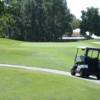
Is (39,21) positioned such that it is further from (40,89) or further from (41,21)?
(40,89)

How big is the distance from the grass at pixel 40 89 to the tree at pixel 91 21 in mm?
112570

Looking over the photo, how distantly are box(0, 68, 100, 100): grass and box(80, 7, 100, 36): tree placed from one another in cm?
11257

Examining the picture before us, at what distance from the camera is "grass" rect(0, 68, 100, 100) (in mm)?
15664

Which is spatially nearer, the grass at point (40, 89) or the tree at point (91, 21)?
the grass at point (40, 89)

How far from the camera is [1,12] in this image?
46.1 feet

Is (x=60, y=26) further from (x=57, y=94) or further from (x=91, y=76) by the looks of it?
(x=57, y=94)

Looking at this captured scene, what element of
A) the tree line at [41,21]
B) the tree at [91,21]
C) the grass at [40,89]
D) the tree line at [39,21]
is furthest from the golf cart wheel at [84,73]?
the tree at [91,21]

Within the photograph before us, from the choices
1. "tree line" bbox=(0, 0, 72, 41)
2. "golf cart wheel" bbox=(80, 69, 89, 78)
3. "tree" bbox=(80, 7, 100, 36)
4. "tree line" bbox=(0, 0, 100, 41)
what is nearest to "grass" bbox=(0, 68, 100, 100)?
"golf cart wheel" bbox=(80, 69, 89, 78)

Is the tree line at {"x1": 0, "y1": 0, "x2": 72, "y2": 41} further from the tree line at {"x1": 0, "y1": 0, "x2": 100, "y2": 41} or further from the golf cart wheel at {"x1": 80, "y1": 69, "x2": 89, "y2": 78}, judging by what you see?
the golf cart wheel at {"x1": 80, "y1": 69, "x2": 89, "y2": 78}

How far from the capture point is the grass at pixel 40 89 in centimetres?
1566

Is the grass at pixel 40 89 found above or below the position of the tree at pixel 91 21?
above

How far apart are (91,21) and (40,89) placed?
119965 millimetres

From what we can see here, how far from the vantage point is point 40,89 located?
1711cm

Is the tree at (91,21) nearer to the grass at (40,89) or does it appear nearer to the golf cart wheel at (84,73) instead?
the golf cart wheel at (84,73)
